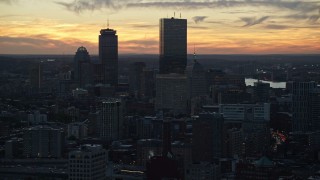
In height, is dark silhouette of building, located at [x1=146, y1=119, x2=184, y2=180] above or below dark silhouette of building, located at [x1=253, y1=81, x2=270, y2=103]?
below

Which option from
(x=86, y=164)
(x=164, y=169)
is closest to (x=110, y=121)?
(x=164, y=169)

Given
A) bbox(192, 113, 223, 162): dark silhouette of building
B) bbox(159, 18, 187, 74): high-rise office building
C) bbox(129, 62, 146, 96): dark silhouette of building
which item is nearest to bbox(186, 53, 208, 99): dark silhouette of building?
bbox(159, 18, 187, 74): high-rise office building

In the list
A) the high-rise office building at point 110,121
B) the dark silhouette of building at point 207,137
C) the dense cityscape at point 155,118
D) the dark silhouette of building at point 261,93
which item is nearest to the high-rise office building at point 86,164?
the dense cityscape at point 155,118

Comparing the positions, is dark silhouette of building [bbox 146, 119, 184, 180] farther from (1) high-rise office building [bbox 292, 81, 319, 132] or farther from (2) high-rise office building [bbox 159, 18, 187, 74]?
(2) high-rise office building [bbox 159, 18, 187, 74]

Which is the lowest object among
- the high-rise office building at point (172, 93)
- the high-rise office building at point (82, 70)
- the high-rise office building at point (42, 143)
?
the high-rise office building at point (42, 143)

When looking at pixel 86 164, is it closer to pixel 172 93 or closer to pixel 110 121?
pixel 110 121

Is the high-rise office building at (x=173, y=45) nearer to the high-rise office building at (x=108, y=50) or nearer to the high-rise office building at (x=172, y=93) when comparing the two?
the high-rise office building at (x=172, y=93)
